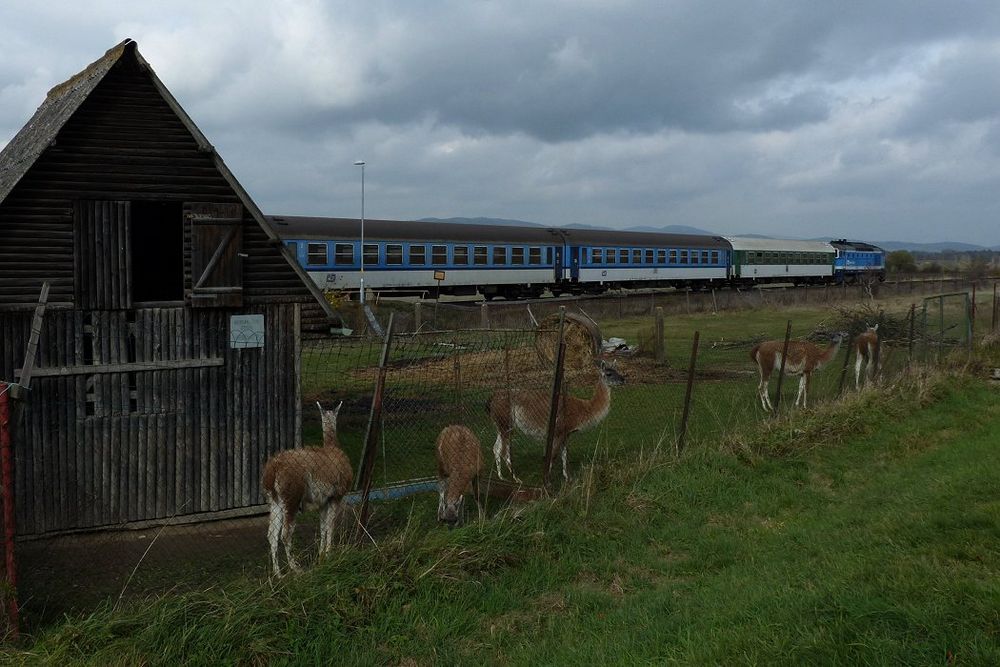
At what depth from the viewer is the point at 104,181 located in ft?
28.4

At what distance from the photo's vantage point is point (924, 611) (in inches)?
185

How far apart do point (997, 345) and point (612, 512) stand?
1460 cm

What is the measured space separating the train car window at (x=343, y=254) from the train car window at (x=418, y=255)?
2735 millimetres

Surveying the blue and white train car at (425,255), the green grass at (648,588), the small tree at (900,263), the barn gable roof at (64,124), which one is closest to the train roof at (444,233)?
the blue and white train car at (425,255)

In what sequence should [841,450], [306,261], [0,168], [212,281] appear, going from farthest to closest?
1. [306,261]
2. [841,450]
3. [0,168]
4. [212,281]

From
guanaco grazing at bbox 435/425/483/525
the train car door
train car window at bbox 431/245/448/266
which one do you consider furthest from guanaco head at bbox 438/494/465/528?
the train car door

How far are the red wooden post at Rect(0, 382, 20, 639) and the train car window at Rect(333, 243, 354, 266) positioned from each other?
76.6ft

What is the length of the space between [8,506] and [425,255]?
26.2 m

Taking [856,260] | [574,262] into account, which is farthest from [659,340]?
[856,260]

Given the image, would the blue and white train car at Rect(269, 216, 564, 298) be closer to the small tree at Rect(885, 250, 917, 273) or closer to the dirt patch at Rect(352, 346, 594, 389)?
the dirt patch at Rect(352, 346, 594, 389)

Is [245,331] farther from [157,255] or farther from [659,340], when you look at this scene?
[659,340]

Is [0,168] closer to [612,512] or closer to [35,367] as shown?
[35,367]

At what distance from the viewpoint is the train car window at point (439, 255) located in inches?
1226

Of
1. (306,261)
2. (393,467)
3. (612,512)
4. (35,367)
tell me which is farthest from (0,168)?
(306,261)
